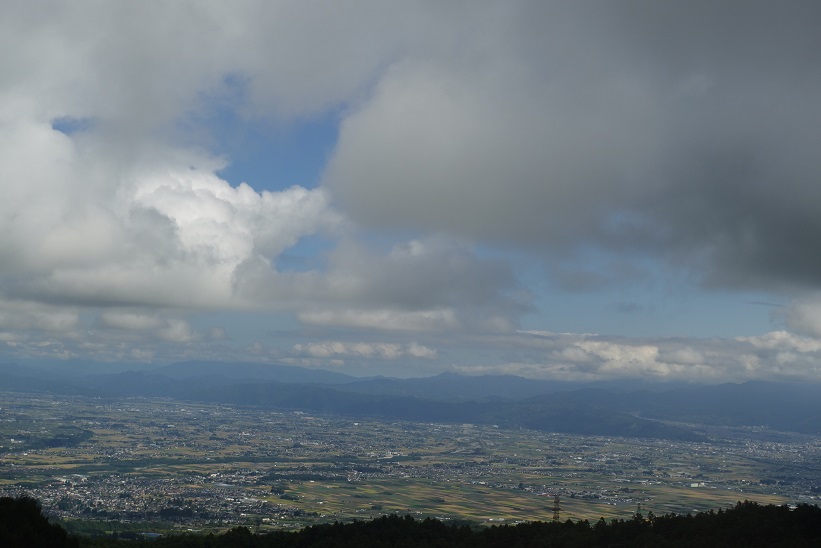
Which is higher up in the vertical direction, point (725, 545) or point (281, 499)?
point (725, 545)

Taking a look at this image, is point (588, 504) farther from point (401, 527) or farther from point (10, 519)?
point (10, 519)

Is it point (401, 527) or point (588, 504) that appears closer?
point (401, 527)

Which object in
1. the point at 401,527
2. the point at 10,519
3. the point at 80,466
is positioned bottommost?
the point at 80,466

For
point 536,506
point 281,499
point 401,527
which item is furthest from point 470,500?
point 401,527

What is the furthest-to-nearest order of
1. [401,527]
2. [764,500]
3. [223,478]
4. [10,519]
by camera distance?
[223,478] → [764,500] → [401,527] → [10,519]

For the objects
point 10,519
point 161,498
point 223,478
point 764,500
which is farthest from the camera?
point 223,478

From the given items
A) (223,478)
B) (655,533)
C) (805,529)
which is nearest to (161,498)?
(223,478)
